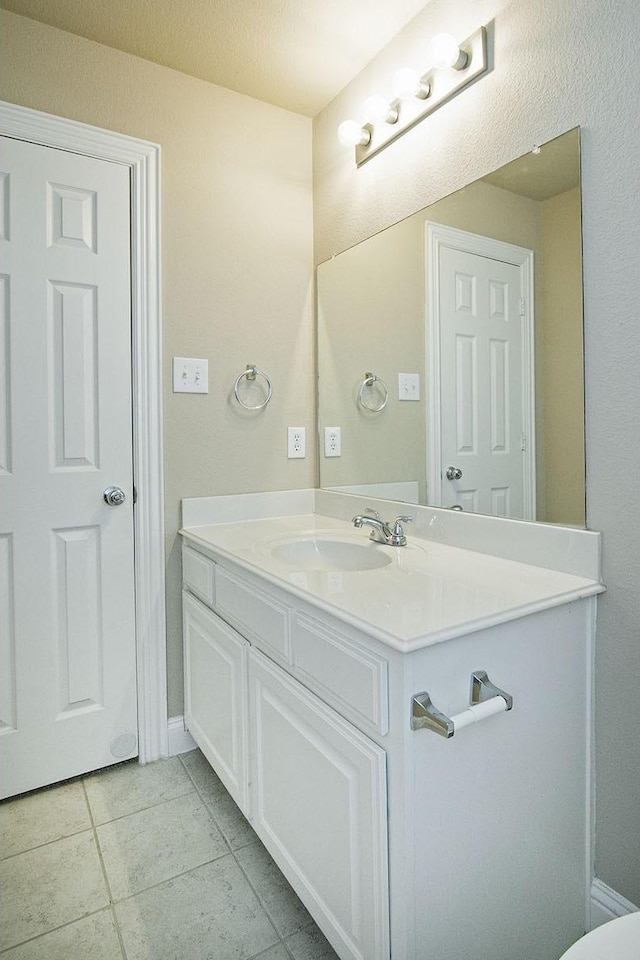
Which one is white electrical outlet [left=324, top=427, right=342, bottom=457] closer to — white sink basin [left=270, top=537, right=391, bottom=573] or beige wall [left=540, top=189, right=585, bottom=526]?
white sink basin [left=270, top=537, right=391, bottom=573]

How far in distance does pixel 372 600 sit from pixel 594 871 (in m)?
0.80

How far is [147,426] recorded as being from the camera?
1807 millimetres

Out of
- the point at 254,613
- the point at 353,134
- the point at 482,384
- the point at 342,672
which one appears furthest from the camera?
the point at 353,134

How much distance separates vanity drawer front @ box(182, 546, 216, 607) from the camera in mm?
1628

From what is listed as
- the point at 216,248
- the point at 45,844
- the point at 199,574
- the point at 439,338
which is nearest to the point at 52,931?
the point at 45,844

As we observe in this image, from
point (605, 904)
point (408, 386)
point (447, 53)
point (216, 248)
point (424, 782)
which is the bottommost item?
point (605, 904)

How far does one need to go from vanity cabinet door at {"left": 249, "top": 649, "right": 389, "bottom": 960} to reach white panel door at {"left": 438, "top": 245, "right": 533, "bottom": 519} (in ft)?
2.24

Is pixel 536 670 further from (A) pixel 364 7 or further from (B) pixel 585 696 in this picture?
(A) pixel 364 7

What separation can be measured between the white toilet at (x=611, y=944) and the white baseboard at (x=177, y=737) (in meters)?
1.45

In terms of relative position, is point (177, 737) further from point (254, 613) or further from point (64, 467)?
point (64, 467)

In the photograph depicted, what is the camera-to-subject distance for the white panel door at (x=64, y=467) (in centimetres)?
162

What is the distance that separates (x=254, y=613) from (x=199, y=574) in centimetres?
43

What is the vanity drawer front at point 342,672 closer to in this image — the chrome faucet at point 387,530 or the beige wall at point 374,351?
the chrome faucet at point 387,530

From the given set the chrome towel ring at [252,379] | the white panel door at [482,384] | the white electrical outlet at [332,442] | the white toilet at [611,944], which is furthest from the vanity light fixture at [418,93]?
the white toilet at [611,944]
